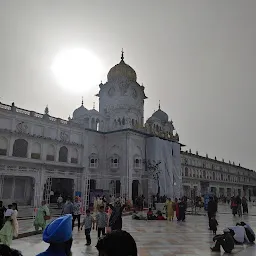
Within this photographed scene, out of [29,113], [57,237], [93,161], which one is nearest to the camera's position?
[57,237]

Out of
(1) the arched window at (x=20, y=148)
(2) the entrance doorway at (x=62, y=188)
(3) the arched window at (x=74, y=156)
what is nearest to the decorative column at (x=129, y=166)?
(3) the arched window at (x=74, y=156)

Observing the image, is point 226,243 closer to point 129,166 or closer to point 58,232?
point 58,232

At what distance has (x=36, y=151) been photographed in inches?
1074

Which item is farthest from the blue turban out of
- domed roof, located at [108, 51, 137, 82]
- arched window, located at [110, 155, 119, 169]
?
domed roof, located at [108, 51, 137, 82]

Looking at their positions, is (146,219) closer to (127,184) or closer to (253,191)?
(127,184)

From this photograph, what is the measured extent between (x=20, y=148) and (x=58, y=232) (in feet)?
83.0

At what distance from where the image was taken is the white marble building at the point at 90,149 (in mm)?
25991

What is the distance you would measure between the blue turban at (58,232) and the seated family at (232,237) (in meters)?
7.81

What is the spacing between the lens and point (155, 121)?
4056 centimetres

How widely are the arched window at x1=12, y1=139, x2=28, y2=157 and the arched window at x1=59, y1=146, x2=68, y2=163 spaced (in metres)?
4.01

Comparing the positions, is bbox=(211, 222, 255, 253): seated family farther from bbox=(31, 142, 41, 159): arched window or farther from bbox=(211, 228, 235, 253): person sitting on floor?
bbox=(31, 142, 41, 159): arched window

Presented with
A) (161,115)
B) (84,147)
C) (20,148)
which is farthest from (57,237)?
(161,115)

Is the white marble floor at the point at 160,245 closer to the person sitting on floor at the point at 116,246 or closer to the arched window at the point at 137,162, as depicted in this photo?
the person sitting on floor at the point at 116,246

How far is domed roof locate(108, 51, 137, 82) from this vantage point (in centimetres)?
4001
